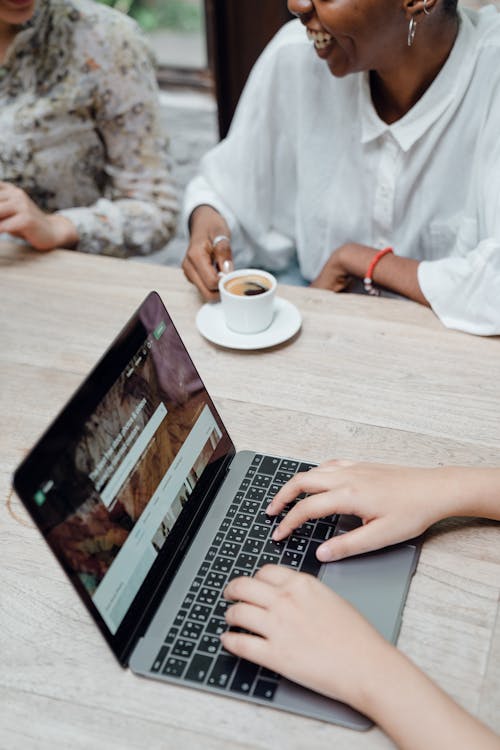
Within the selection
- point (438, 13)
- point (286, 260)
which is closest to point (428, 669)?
point (438, 13)

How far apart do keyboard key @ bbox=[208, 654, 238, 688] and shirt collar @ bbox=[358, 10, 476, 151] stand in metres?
1.00

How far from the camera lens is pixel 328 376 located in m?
1.07

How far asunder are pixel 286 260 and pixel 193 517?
39.6 inches

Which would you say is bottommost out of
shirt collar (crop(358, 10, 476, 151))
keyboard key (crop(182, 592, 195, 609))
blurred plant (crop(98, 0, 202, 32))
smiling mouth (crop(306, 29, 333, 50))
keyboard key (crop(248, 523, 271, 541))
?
blurred plant (crop(98, 0, 202, 32))

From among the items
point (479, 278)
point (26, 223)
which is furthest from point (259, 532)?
point (26, 223)

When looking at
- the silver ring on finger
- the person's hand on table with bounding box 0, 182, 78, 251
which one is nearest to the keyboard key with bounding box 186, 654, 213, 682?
the silver ring on finger

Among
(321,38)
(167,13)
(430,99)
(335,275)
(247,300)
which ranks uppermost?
(321,38)

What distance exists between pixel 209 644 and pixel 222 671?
1.2 inches

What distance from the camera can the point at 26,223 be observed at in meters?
1.35

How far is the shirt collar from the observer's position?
1.29 meters

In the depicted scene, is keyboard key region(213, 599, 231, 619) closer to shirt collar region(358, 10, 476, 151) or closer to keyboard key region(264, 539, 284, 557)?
keyboard key region(264, 539, 284, 557)

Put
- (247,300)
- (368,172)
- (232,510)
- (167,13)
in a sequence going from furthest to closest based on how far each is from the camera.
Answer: (167,13), (368,172), (247,300), (232,510)

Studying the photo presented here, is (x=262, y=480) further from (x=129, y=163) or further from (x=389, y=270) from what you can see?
(x=129, y=163)

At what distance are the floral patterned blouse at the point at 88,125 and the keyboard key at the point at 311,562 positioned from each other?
3.17 feet
